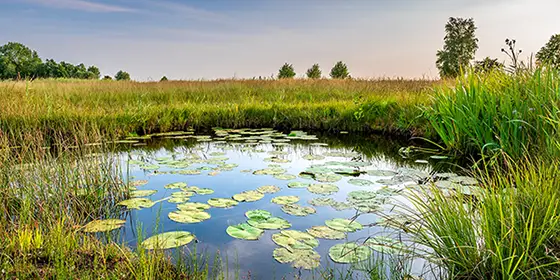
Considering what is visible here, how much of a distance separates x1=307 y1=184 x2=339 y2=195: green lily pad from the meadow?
0.75 meters

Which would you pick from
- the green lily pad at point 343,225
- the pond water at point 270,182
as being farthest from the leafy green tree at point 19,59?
the green lily pad at point 343,225

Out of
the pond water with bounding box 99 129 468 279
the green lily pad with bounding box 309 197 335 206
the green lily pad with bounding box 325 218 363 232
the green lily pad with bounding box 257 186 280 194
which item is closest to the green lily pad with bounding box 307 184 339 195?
the pond water with bounding box 99 129 468 279

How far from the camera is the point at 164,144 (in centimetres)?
600

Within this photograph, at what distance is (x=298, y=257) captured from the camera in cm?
221

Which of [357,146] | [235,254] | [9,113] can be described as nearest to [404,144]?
[357,146]

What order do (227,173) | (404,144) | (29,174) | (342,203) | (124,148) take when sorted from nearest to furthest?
1. (29,174)
2. (342,203)
3. (227,173)
4. (124,148)
5. (404,144)

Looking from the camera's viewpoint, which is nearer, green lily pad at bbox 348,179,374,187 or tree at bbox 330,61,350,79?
green lily pad at bbox 348,179,374,187

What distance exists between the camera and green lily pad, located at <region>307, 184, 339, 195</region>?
136 inches

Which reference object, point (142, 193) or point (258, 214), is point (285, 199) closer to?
point (258, 214)

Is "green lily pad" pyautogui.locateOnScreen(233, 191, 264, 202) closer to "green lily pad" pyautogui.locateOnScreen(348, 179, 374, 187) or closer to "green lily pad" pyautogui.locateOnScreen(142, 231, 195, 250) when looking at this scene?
"green lily pad" pyautogui.locateOnScreen(142, 231, 195, 250)

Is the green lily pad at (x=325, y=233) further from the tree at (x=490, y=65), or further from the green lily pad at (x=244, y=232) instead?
the tree at (x=490, y=65)

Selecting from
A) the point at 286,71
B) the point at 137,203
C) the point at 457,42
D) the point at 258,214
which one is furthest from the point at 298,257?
the point at 457,42

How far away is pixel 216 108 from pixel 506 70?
5686 millimetres

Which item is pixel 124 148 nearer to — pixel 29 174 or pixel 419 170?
pixel 29 174
